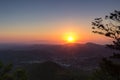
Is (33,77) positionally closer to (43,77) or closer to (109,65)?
(43,77)

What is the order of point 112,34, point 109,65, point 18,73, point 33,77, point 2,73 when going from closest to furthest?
point 112,34
point 109,65
point 2,73
point 18,73
point 33,77

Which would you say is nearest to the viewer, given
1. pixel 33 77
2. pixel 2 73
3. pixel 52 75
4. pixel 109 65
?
pixel 109 65

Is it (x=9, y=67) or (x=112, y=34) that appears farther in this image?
(x=9, y=67)

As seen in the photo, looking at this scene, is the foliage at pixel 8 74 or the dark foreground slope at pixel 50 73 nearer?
the foliage at pixel 8 74

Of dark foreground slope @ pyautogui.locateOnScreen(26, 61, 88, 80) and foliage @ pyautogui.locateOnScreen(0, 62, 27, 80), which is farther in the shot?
dark foreground slope @ pyautogui.locateOnScreen(26, 61, 88, 80)

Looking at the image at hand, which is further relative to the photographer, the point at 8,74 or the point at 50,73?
the point at 50,73

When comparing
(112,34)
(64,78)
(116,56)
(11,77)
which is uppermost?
(112,34)

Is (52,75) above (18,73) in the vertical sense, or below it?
below

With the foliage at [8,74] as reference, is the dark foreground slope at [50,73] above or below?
below

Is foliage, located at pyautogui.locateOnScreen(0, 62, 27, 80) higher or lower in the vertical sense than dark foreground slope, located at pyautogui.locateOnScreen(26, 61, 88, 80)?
higher

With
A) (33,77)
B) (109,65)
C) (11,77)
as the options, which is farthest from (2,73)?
(33,77)

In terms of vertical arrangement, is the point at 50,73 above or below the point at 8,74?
below
